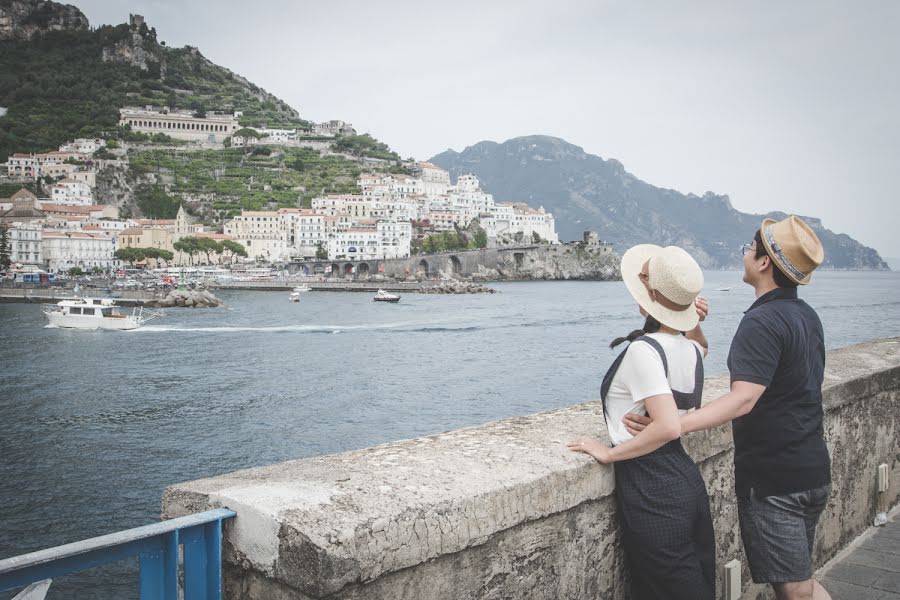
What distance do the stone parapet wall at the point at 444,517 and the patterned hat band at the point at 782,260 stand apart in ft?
2.40

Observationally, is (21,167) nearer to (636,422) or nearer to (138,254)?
(138,254)

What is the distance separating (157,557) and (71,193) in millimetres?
129105

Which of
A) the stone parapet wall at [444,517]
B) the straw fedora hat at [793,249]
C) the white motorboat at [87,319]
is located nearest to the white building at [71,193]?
the white motorboat at [87,319]

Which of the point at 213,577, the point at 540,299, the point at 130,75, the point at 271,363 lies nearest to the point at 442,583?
the point at 213,577

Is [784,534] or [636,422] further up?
[636,422]

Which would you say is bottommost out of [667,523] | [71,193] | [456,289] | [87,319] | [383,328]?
[383,328]

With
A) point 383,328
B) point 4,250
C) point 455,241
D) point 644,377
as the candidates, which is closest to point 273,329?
point 383,328

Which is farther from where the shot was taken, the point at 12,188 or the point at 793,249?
the point at 12,188

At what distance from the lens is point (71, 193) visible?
114m

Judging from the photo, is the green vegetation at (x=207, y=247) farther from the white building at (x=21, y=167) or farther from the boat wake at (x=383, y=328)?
the boat wake at (x=383, y=328)

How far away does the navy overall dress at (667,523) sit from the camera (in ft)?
7.23

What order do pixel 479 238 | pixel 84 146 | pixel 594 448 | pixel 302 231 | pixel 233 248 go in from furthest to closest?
pixel 479 238, pixel 84 146, pixel 302 231, pixel 233 248, pixel 594 448

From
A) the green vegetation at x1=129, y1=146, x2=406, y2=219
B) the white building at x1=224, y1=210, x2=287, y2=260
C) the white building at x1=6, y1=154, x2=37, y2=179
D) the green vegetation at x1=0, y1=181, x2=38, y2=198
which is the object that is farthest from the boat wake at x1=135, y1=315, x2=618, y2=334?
the white building at x1=6, y1=154, x2=37, y2=179

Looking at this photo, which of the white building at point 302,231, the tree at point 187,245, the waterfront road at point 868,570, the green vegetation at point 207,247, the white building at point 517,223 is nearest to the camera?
the waterfront road at point 868,570
